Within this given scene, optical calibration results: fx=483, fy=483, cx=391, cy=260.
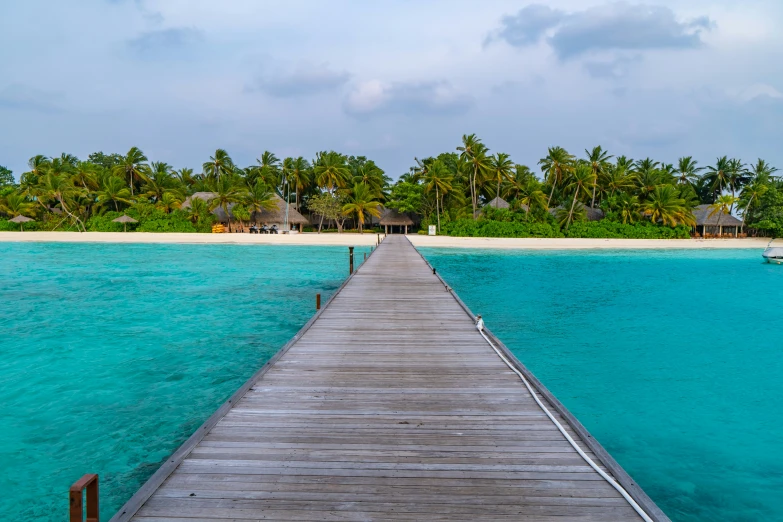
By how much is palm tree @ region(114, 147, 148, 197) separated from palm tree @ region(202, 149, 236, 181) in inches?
345

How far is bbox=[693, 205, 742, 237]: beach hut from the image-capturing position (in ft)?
176

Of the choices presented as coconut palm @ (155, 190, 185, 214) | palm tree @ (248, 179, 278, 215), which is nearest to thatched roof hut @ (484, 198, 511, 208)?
palm tree @ (248, 179, 278, 215)

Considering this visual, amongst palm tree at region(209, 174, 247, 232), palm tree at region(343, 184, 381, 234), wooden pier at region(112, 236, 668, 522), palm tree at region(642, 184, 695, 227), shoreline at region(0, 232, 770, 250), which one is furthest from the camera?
palm tree at region(343, 184, 381, 234)

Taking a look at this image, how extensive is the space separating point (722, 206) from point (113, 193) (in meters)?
63.8

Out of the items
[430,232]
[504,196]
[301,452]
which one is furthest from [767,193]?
[301,452]

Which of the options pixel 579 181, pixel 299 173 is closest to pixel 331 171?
pixel 299 173

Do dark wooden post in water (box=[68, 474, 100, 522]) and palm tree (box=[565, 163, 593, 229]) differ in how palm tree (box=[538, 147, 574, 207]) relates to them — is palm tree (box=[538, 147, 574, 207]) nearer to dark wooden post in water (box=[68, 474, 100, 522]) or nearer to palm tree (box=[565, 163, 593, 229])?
palm tree (box=[565, 163, 593, 229])

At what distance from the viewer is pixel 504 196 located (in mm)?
54906

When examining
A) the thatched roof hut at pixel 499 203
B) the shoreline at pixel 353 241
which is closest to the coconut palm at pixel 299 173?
the shoreline at pixel 353 241

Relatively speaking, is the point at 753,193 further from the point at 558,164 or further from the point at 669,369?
the point at 669,369

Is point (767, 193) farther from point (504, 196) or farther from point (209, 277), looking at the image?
point (209, 277)

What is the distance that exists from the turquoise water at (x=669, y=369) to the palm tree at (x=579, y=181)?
24.8 metres

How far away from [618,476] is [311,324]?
5.62 m

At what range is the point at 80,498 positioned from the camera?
8.61 ft
